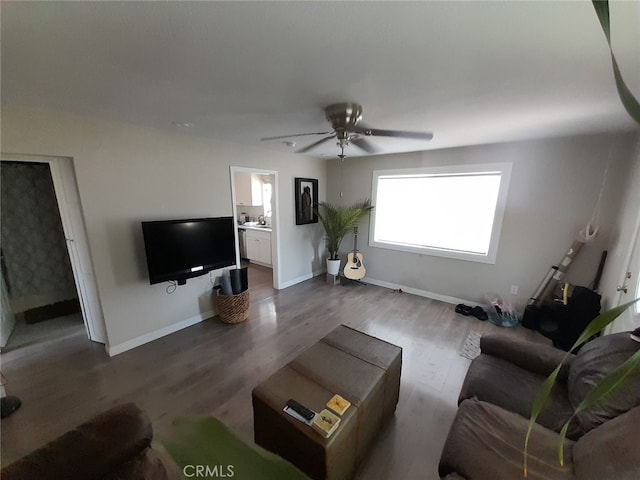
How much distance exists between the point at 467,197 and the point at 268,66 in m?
3.05

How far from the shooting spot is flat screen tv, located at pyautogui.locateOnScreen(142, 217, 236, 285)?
2436mm

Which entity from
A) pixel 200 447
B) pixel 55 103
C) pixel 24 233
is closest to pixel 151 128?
pixel 55 103

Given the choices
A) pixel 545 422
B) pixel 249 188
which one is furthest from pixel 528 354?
pixel 249 188

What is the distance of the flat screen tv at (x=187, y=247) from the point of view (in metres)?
2.44

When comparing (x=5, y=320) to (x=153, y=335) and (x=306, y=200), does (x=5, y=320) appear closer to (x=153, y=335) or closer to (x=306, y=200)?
(x=153, y=335)

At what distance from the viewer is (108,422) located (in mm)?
1022

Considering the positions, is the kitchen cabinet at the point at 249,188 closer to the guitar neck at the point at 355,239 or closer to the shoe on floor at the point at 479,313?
the guitar neck at the point at 355,239

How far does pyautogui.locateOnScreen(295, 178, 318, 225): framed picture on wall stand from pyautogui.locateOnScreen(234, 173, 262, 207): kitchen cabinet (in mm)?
1702

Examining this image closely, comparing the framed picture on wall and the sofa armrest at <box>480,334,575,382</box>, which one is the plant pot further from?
the sofa armrest at <box>480,334,575,382</box>

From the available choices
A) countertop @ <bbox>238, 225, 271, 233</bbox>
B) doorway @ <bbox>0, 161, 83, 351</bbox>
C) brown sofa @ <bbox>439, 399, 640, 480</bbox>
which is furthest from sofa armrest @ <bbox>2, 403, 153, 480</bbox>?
countertop @ <bbox>238, 225, 271, 233</bbox>

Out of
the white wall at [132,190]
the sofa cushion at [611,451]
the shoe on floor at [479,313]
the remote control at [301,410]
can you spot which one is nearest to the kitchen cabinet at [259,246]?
the white wall at [132,190]

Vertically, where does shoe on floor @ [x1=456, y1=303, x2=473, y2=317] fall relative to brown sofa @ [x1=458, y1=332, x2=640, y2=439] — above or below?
below

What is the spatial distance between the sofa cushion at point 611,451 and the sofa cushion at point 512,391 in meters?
0.19

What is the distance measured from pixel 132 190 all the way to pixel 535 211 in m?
4.31
